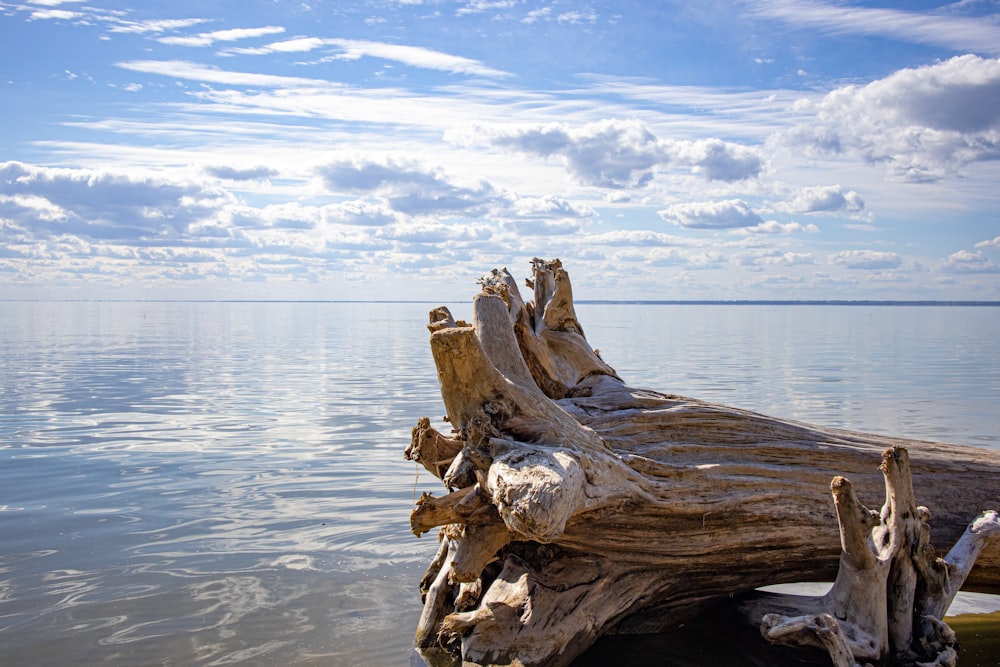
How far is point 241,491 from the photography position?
1108 cm

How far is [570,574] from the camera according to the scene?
20.2 feet

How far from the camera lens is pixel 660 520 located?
6.13 meters

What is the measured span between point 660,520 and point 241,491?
6633 millimetres

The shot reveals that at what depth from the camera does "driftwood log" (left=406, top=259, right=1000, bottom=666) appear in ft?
18.0

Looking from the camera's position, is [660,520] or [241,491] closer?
[660,520]

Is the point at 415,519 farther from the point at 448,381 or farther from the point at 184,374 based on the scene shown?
the point at 184,374

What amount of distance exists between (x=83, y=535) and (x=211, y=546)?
1472 millimetres

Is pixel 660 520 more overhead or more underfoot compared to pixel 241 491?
more overhead

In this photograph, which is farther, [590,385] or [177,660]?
[590,385]

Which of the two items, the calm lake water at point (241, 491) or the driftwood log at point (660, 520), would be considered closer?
the driftwood log at point (660, 520)

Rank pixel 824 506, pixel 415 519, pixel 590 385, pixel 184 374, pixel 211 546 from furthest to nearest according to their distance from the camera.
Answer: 1. pixel 184 374
2. pixel 211 546
3. pixel 590 385
4. pixel 824 506
5. pixel 415 519

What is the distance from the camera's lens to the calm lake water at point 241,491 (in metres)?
6.73

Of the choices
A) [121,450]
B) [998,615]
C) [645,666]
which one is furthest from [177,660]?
[121,450]

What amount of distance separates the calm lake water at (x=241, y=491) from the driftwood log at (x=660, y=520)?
2.65 ft
